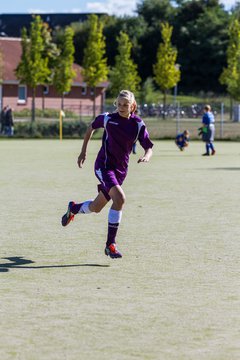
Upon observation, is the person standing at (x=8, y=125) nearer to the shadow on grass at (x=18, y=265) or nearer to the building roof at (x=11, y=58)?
the building roof at (x=11, y=58)

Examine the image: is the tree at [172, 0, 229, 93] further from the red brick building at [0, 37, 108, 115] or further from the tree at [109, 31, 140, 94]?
the tree at [109, 31, 140, 94]

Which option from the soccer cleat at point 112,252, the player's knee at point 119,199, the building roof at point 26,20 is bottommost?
the soccer cleat at point 112,252

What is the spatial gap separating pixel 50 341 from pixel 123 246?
4.69 metres

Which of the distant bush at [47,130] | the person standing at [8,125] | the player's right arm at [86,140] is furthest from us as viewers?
the distant bush at [47,130]

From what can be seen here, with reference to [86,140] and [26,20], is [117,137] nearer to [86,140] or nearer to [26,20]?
[86,140]

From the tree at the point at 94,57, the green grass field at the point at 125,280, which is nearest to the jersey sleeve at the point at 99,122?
the green grass field at the point at 125,280

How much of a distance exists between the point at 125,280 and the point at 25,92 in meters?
68.4

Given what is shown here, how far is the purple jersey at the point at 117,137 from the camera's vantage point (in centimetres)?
1030

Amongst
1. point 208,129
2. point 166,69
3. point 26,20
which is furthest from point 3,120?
point 26,20

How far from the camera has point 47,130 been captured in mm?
50219

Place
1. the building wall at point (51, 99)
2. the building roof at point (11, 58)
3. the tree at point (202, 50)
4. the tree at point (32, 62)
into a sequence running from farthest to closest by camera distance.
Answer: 1. the tree at point (202, 50)
2. the building wall at point (51, 99)
3. the building roof at point (11, 58)
4. the tree at point (32, 62)

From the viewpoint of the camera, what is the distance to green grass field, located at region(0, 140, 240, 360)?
6.71 m

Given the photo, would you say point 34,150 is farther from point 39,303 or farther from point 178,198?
point 39,303

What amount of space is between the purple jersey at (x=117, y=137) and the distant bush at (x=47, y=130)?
3943 centimetres
